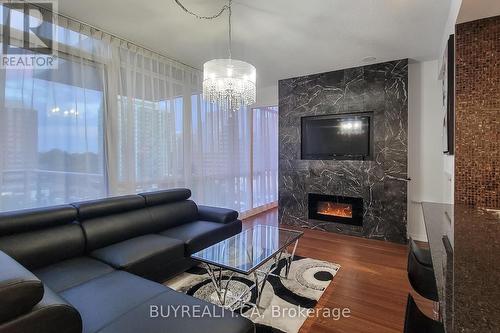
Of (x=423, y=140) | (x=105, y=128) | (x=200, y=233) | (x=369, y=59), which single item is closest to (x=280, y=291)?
(x=200, y=233)

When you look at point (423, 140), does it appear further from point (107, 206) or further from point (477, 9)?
point (107, 206)

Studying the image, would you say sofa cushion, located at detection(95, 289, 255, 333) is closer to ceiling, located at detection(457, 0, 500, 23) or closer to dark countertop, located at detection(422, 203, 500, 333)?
dark countertop, located at detection(422, 203, 500, 333)

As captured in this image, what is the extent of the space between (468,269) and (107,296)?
1.88 meters

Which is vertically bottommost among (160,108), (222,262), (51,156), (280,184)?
(222,262)

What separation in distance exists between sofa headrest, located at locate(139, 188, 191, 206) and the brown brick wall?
9.88 ft

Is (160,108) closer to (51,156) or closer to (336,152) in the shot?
(51,156)

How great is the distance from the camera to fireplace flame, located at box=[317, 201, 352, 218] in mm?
4324

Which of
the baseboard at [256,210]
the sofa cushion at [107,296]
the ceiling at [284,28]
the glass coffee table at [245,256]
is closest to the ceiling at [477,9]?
the ceiling at [284,28]

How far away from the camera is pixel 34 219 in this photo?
2.14 meters

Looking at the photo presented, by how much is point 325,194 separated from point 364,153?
93 cm

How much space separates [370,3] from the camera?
2.35 meters

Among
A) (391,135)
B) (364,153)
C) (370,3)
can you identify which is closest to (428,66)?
(391,135)

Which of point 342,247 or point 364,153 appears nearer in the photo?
point 342,247

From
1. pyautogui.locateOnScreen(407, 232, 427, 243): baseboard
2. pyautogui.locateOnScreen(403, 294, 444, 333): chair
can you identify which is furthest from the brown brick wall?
pyautogui.locateOnScreen(407, 232, 427, 243): baseboard
